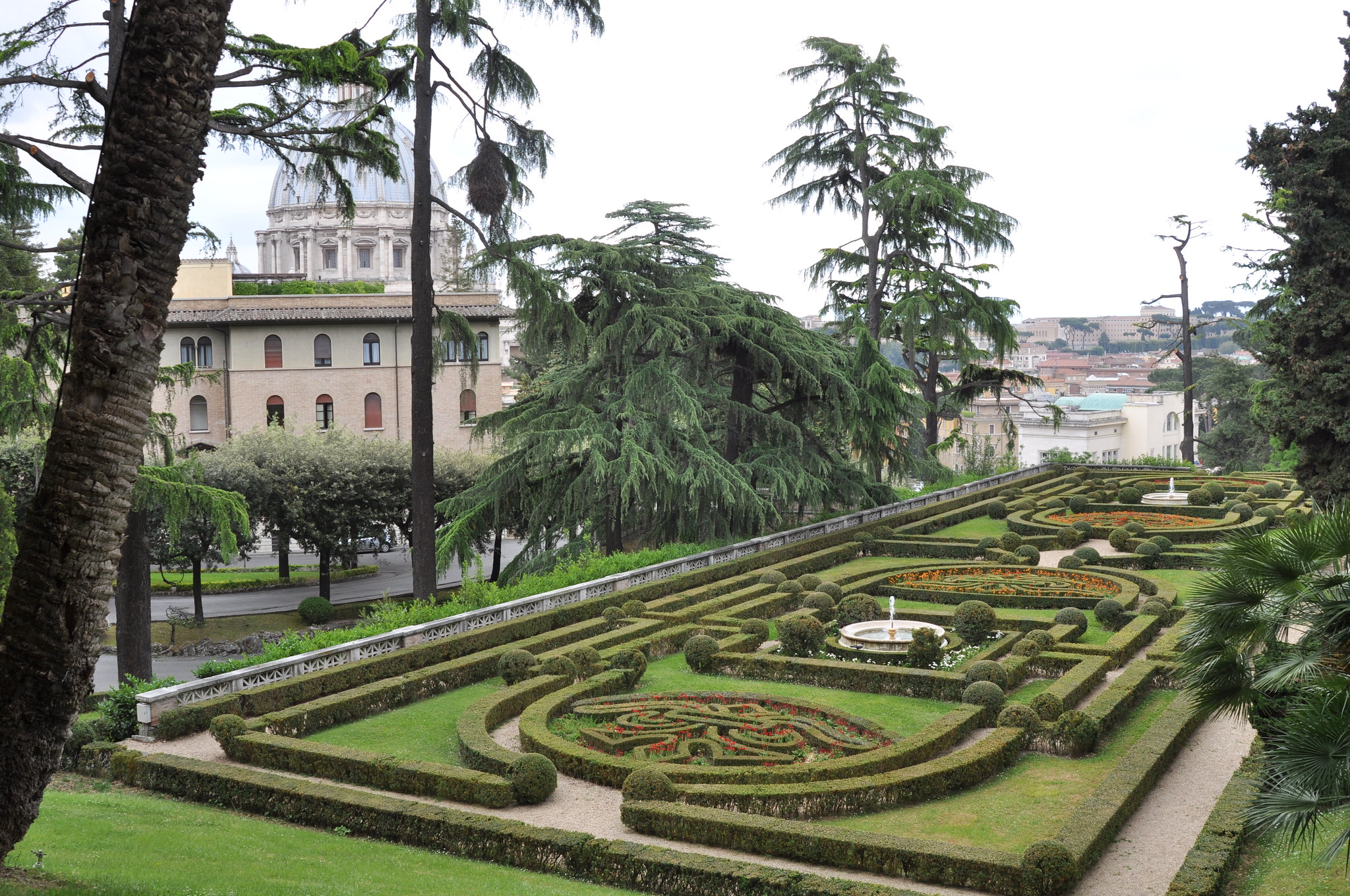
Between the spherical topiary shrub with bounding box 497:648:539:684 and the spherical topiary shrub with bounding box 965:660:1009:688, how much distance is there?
6318 millimetres

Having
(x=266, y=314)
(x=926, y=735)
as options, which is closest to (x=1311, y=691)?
(x=926, y=735)

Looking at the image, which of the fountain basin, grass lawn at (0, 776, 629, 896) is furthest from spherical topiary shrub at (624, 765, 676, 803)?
the fountain basin

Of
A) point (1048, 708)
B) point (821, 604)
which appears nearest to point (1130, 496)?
point (821, 604)

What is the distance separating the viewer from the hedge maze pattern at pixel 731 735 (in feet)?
33.6

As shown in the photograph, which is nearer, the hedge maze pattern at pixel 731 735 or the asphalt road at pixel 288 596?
the hedge maze pattern at pixel 731 735

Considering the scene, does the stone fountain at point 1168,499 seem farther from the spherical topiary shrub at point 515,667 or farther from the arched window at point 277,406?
the arched window at point 277,406

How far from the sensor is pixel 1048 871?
31.0 ft

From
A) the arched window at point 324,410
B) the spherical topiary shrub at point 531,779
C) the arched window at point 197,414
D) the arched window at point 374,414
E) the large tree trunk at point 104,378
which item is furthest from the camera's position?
the arched window at point 197,414

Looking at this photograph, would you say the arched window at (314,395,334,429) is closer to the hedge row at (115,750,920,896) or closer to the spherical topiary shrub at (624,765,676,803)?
the hedge row at (115,750,920,896)

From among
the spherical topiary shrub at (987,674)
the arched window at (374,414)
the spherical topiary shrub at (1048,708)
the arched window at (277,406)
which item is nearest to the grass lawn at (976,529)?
the spherical topiary shrub at (987,674)

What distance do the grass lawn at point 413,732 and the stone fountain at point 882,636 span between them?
20.1 feet

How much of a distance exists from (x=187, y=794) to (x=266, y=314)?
37965 mm

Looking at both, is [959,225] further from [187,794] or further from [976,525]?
[187,794]

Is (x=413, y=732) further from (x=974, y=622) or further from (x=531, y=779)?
(x=974, y=622)
